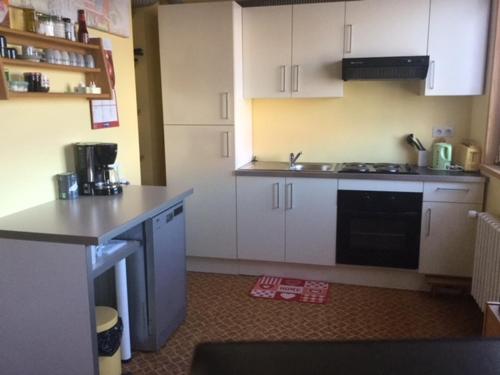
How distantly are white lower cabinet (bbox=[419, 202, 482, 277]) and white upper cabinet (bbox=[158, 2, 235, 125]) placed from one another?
169cm

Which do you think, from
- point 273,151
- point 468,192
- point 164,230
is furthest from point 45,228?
point 468,192

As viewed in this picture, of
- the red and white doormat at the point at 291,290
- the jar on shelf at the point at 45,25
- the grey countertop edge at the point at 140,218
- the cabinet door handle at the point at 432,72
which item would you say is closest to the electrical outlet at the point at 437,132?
the cabinet door handle at the point at 432,72

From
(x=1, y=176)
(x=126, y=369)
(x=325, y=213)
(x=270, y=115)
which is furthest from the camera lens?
(x=270, y=115)

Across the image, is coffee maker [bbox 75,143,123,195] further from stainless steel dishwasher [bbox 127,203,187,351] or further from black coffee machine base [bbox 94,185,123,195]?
stainless steel dishwasher [bbox 127,203,187,351]

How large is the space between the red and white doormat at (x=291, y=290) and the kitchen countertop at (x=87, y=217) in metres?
1.19

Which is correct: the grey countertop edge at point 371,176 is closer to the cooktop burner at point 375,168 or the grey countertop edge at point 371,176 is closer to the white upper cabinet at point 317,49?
the cooktop burner at point 375,168

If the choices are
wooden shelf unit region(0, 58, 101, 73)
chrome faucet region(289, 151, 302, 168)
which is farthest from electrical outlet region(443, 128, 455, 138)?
wooden shelf unit region(0, 58, 101, 73)

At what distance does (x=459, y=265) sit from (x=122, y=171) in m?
2.53

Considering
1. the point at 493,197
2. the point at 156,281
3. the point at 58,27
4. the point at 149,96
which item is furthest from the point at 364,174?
the point at 58,27

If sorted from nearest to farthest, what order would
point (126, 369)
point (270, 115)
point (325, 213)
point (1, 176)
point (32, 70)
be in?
1. point (1, 176)
2. point (32, 70)
3. point (126, 369)
4. point (325, 213)
5. point (270, 115)

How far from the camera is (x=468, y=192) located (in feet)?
10.8

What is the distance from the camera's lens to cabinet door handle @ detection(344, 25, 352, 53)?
3.47 metres

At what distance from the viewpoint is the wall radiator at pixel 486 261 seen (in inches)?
106

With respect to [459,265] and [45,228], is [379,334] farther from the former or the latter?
[45,228]
